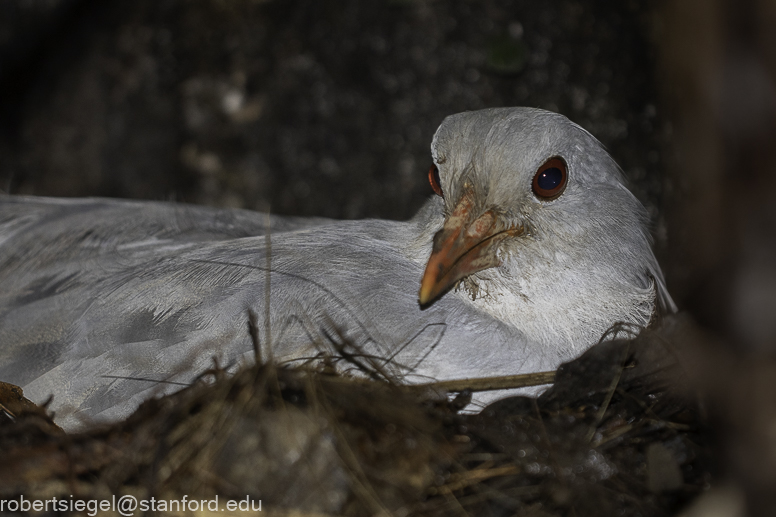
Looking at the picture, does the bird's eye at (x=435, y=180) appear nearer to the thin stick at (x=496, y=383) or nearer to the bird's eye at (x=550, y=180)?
the bird's eye at (x=550, y=180)

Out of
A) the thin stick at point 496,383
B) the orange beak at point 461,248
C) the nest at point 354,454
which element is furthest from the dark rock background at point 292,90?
the nest at point 354,454

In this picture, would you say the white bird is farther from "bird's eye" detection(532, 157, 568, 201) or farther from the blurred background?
the blurred background

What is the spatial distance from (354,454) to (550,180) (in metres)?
1.00

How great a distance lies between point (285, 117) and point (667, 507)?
111 inches

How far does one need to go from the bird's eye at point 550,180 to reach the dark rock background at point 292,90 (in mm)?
1409

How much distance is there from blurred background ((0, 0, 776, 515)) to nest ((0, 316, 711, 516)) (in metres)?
1.48

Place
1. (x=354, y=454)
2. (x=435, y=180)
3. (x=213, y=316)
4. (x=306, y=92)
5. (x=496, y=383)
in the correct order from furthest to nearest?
(x=306, y=92)
(x=435, y=180)
(x=213, y=316)
(x=496, y=383)
(x=354, y=454)

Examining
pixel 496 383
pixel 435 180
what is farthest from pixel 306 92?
pixel 496 383

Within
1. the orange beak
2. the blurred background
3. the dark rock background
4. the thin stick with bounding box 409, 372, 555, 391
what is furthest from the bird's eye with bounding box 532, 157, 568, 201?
the dark rock background

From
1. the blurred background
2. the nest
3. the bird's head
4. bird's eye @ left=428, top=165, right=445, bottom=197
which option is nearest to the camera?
the nest

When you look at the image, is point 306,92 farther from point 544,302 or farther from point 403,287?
point 544,302

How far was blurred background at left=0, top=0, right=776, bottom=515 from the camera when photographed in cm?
322

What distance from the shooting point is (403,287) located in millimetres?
1884

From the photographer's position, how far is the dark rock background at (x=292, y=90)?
10.6ft
